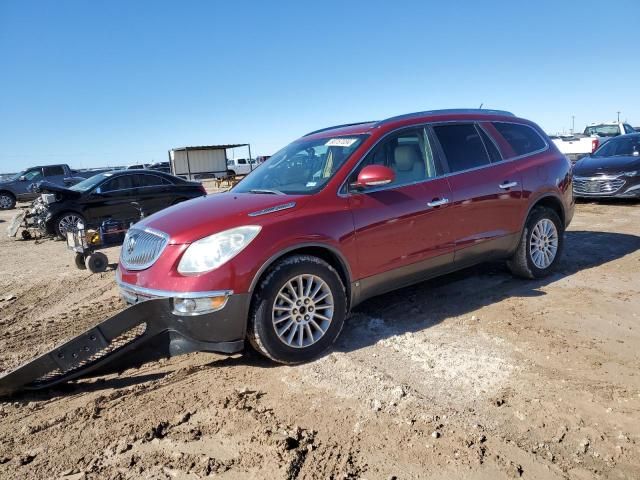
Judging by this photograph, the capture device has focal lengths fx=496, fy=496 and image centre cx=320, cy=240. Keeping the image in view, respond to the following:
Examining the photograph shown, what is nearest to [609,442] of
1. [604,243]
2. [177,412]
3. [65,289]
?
[177,412]

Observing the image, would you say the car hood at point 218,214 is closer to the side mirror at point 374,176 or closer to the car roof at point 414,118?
the side mirror at point 374,176

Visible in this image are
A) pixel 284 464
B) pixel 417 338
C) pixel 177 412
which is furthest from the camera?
pixel 417 338

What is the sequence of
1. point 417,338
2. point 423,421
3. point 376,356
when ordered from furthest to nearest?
point 417,338
point 376,356
point 423,421

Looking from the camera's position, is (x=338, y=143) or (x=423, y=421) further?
(x=338, y=143)

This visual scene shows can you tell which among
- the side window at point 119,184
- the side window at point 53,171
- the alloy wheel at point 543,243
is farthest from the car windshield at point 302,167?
the side window at point 53,171

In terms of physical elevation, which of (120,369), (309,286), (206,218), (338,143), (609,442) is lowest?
(609,442)

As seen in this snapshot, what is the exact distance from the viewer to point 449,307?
16.0ft

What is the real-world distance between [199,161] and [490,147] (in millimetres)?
34326

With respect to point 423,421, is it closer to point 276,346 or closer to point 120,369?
point 276,346

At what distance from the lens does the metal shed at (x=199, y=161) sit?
36531 millimetres

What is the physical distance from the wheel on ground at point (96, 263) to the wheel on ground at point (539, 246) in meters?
5.68

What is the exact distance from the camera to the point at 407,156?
4578 mm

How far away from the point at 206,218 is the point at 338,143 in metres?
1.51

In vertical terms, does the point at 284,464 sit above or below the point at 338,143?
below
